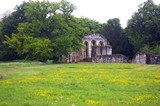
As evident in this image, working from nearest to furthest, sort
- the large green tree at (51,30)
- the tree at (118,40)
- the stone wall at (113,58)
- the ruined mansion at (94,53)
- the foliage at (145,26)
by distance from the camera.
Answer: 1. the large green tree at (51,30)
2. the stone wall at (113,58)
3. the ruined mansion at (94,53)
4. the foliage at (145,26)
5. the tree at (118,40)

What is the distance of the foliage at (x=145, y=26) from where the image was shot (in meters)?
74.1

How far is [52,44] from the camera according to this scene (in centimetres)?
5766

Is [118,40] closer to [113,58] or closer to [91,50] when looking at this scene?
Result: [91,50]

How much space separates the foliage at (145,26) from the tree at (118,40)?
3908 millimetres

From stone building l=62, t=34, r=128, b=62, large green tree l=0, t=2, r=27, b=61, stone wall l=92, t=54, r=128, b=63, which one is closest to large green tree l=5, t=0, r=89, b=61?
stone wall l=92, t=54, r=128, b=63

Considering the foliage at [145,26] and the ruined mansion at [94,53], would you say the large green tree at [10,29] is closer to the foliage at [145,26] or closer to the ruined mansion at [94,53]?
the ruined mansion at [94,53]

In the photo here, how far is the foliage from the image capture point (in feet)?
243

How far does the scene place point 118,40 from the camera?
83.2 meters

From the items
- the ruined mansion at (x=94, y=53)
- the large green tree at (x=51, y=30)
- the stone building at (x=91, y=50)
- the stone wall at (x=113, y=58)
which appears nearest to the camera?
the large green tree at (x=51, y=30)

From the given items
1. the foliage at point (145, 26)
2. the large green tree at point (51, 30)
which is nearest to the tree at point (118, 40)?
the foliage at point (145, 26)

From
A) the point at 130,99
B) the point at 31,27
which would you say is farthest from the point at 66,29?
the point at 130,99

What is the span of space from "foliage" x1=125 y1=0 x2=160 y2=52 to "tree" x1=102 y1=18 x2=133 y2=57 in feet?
12.8

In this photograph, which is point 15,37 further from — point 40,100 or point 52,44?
point 40,100

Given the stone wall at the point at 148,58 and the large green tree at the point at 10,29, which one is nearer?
the stone wall at the point at 148,58
